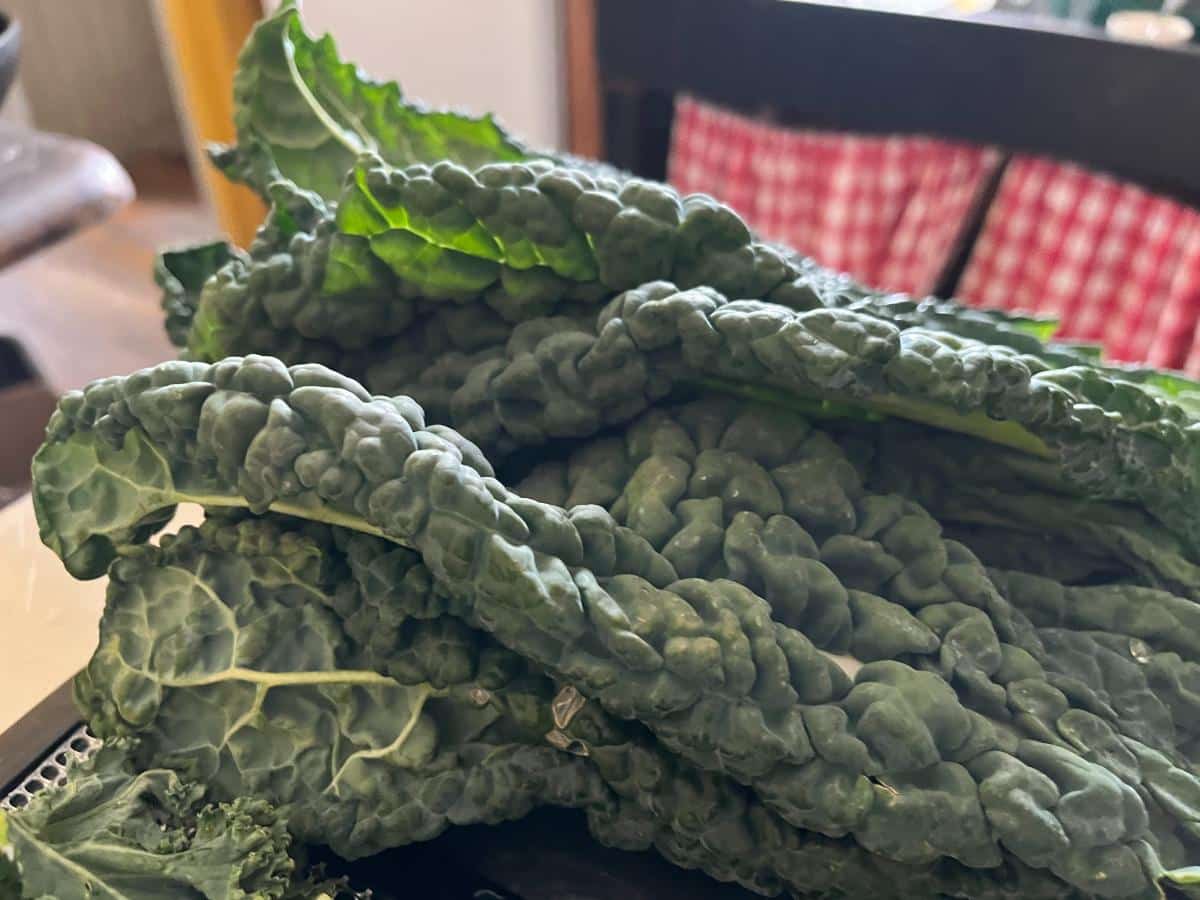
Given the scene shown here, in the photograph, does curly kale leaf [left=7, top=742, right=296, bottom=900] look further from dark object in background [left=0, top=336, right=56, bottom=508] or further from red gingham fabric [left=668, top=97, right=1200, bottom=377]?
red gingham fabric [left=668, top=97, right=1200, bottom=377]

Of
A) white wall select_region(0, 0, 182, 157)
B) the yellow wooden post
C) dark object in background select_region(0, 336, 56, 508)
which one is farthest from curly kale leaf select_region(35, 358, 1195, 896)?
white wall select_region(0, 0, 182, 157)

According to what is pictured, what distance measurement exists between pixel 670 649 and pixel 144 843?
29cm

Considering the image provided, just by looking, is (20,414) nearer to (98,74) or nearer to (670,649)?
(670,649)

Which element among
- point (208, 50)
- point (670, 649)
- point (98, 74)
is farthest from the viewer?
point (98, 74)

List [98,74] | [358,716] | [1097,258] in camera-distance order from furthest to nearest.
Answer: [98,74], [1097,258], [358,716]

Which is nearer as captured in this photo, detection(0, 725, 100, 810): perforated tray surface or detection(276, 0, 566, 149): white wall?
detection(0, 725, 100, 810): perforated tray surface

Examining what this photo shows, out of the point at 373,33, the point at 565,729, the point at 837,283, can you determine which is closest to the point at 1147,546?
the point at 837,283

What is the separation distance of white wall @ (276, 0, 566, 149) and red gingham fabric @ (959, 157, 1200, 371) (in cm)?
79

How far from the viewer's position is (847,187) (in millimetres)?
1500

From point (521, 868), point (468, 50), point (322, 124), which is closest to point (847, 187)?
point (468, 50)

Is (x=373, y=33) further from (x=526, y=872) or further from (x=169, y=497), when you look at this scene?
(x=526, y=872)

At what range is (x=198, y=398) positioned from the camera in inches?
20.1

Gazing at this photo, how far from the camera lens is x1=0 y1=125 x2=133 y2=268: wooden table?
47.8 inches

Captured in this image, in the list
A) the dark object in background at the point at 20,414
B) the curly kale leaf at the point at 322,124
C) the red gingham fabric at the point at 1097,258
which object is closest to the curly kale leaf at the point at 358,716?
the curly kale leaf at the point at 322,124
